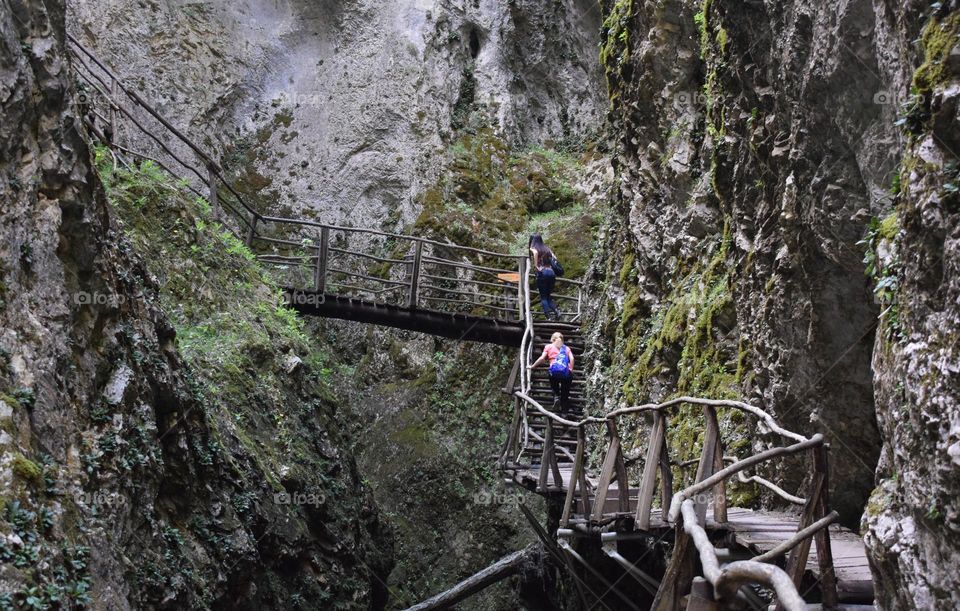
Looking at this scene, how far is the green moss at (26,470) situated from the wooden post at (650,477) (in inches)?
149

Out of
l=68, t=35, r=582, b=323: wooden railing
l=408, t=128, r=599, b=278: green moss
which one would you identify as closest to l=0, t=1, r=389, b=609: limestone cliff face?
l=68, t=35, r=582, b=323: wooden railing

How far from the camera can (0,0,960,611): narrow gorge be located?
4145 mm

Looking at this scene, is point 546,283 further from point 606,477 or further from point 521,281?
point 606,477

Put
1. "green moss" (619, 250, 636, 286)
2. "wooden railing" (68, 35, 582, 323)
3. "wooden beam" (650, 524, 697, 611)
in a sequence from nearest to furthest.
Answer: "wooden beam" (650, 524, 697, 611), "green moss" (619, 250, 636, 286), "wooden railing" (68, 35, 582, 323)

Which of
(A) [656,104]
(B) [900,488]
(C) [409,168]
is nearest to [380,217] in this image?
(C) [409,168]

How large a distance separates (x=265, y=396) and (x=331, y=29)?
44.1 ft

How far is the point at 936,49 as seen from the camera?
379 centimetres

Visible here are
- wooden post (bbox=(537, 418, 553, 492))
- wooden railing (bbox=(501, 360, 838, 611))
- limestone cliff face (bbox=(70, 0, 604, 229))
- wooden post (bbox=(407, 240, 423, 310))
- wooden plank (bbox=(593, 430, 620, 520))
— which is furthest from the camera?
limestone cliff face (bbox=(70, 0, 604, 229))

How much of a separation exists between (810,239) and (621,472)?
7.73ft

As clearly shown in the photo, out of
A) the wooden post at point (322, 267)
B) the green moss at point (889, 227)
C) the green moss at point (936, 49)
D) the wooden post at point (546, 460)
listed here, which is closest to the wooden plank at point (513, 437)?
the wooden post at point (546, 460)

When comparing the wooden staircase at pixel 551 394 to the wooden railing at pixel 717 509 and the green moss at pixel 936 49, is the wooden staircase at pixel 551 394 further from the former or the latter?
the green moss at pixel 936 49

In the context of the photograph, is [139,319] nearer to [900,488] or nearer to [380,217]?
[900,488]

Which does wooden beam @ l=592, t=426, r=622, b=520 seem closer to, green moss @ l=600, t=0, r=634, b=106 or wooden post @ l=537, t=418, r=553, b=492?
wooden post @ l=537, t=418, r=553, b=492

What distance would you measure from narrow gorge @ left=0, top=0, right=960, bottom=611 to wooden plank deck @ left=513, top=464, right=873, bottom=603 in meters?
0.04
